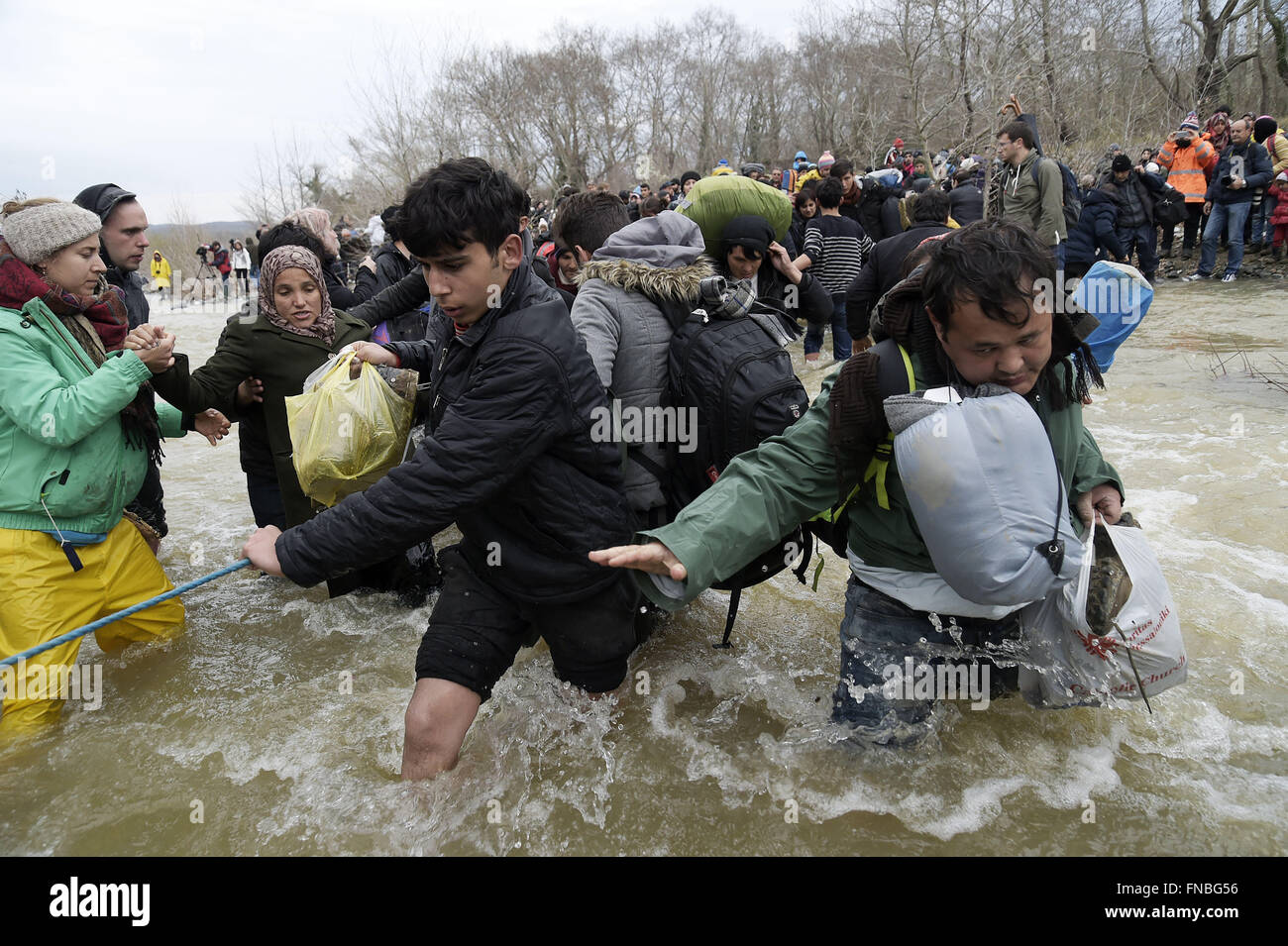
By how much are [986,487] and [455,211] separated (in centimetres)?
153

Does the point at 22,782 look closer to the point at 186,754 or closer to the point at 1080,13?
the point at 186,754

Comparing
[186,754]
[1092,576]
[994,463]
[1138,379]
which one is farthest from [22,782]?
[1138,379]

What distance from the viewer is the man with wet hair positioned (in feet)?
6.40

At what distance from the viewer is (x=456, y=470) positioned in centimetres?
215

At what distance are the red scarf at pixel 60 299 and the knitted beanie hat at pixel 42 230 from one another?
46 millimetres

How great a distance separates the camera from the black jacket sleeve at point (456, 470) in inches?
84.7

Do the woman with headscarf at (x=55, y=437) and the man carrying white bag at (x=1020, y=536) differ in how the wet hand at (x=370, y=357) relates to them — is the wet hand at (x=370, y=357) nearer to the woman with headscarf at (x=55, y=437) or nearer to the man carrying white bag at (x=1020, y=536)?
the woman with headscarf at (x=55, y=437)

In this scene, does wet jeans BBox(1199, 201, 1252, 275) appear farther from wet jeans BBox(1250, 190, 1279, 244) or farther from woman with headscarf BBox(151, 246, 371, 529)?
woman with headscarf BBox(151, 246, 371, 529)

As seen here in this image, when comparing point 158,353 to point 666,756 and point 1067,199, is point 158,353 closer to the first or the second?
point 666,756

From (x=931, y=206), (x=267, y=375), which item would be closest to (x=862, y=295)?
(x=931, y=206)

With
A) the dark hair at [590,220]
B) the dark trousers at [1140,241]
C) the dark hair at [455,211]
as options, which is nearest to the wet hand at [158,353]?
the dark hair at [455,211]

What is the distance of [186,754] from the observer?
2.89m

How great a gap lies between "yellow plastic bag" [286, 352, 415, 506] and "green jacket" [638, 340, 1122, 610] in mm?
1276

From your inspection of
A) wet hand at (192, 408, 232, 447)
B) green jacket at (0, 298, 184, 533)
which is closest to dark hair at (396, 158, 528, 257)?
green jacket at (0, 298, 184, 533)
